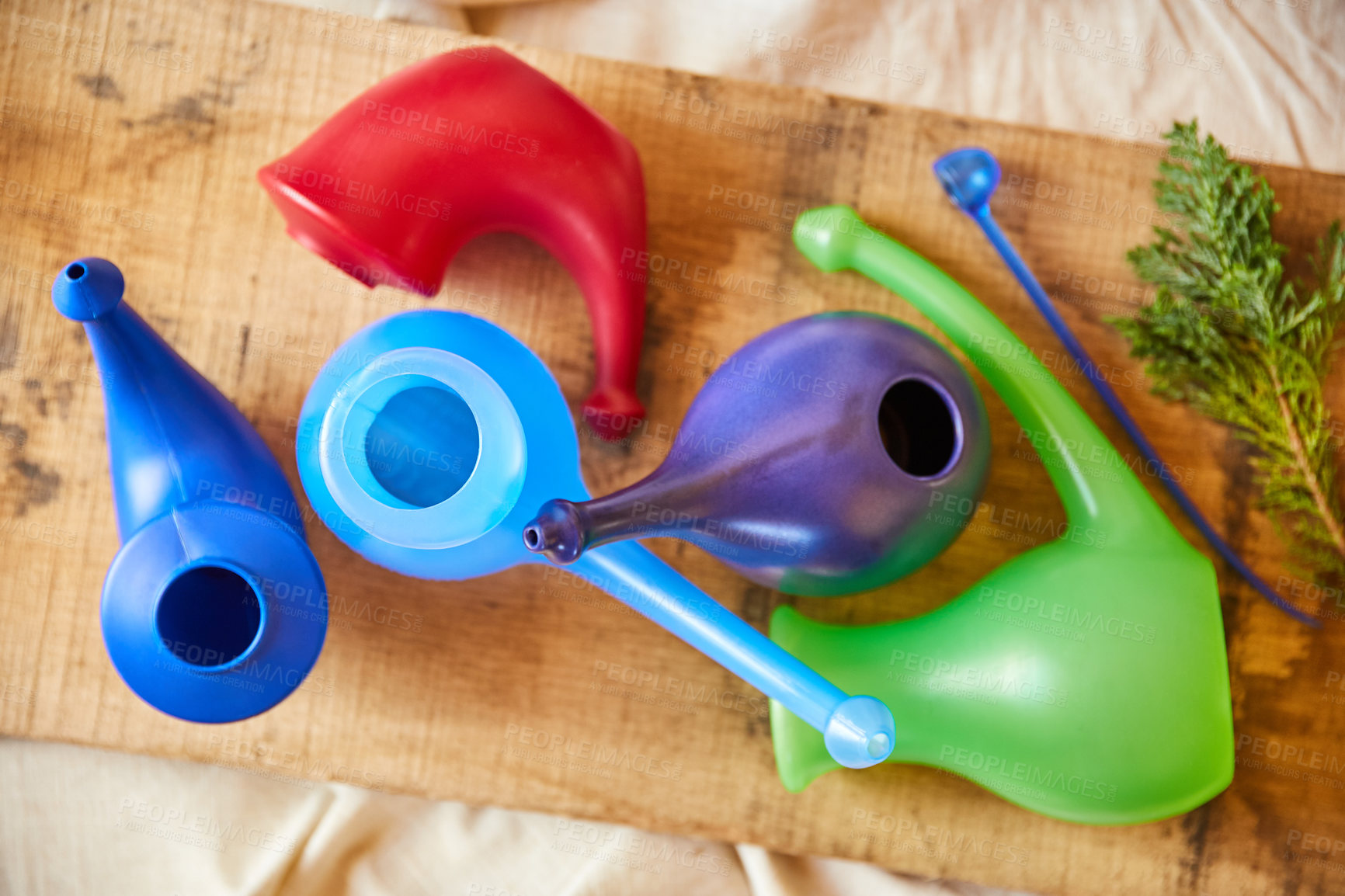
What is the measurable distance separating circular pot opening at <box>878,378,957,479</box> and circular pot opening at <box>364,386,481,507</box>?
167 mm

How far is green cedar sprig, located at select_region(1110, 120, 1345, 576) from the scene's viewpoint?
0.46 metres

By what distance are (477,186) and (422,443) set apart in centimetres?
13

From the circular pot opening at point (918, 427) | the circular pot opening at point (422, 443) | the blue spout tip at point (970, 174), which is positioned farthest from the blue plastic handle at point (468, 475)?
the blue spout tip at point (970, 174)

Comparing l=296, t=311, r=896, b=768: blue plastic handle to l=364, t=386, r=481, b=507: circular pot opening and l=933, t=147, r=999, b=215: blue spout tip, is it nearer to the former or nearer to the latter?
l=364, t=386, r=481, b=507: circular pot opening

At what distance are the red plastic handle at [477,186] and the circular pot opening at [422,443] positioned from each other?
0.08m

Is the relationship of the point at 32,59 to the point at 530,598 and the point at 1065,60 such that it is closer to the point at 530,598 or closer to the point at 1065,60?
the point at 530,598

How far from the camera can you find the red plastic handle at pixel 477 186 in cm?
40

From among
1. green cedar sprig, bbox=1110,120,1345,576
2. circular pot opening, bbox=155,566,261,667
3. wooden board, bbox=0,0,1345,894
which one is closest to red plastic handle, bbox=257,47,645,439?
wooden board, bbox=0,0,1345,894

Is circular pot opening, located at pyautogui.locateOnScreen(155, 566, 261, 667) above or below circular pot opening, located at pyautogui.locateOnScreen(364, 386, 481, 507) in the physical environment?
below

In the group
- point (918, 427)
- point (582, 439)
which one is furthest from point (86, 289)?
point (918, 427)

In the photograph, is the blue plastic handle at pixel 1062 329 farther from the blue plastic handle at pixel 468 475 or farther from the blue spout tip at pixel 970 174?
the blue plastic handle at pixel 468 475

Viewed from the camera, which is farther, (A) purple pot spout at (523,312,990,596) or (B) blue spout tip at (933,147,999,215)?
(B) blue spout tip at (933,147,999,215)

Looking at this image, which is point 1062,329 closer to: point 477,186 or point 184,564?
point 477,186

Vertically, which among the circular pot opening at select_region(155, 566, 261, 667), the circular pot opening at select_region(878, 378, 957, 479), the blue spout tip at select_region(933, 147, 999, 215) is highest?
the blue spout tip at select_region(933, 147, 999, 215)
